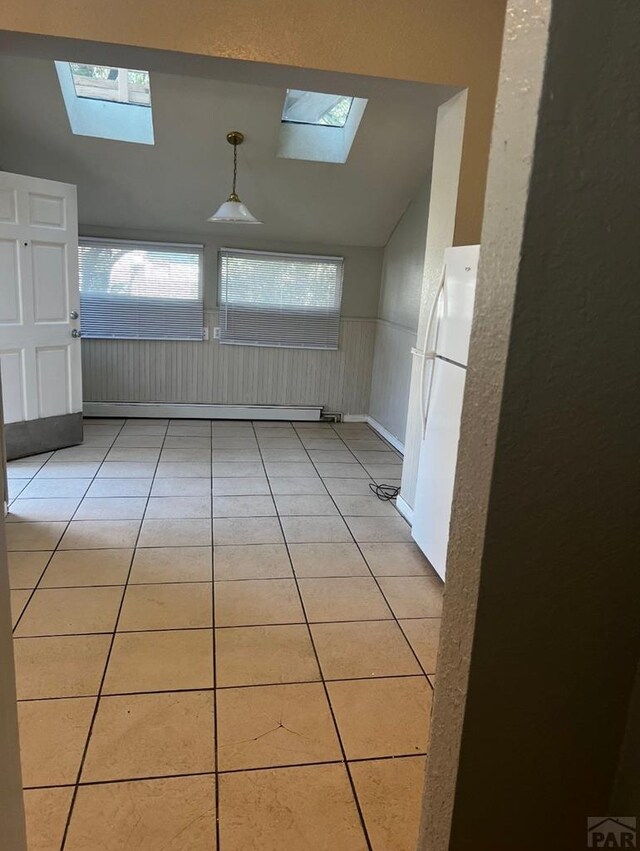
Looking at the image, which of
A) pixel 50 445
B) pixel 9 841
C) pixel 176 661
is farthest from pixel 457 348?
pixel 50 445

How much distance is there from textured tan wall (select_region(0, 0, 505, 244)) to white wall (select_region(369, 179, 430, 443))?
6.20 feet

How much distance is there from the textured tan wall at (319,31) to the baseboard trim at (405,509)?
202 centimetres

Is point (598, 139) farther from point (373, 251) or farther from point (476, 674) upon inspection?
point (373, 251)

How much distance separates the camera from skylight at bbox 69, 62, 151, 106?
4020 millimetres

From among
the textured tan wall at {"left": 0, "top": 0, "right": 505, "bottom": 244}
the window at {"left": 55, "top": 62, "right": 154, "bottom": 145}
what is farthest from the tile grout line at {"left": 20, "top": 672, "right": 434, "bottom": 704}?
the window at {"left": 55, "top": 62, "right": 154, "bottom": 145}

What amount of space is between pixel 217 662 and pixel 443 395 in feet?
4.86

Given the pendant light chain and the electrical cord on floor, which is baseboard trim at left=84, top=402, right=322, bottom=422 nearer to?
the electrical cord on floor

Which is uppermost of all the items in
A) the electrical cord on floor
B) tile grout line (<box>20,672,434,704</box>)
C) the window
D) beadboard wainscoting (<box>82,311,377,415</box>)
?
the window

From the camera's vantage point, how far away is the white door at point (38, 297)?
3826mm

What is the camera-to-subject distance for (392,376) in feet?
17.1

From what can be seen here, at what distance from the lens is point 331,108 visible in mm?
4309

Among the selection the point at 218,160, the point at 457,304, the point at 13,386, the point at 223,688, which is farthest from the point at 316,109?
the point at 223,688

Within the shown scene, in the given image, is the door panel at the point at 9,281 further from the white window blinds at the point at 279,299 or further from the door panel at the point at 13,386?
the white window blinds at the point at 279,299

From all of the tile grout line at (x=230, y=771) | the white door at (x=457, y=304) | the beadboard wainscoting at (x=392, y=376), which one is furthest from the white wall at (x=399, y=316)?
the tile grout line at (x=230, y=771)
